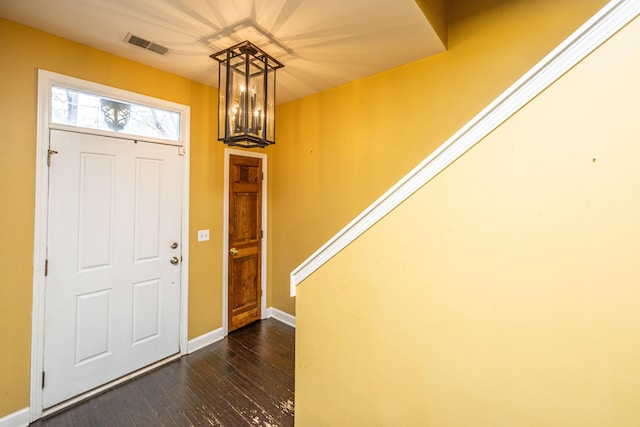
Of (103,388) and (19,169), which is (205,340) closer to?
(103,388)

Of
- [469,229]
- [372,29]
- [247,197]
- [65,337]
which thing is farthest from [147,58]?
[469,229]

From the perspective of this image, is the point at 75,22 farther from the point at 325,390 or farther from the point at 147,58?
the point at 325,390

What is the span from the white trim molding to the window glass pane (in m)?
2.28

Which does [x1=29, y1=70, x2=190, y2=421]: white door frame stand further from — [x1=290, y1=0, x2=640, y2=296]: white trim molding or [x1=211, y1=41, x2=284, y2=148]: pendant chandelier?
[x1=290, y1=0, x2=640, y2=296]: white trim molding

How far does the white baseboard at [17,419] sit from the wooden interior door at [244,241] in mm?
1650

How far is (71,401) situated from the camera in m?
2.10

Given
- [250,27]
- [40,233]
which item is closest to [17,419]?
[40,233]

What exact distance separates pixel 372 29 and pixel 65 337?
10.9 ft

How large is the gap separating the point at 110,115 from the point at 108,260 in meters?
1.25

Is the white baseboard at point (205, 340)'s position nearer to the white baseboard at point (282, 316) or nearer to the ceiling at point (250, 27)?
the white baseboard at point (282, 316)

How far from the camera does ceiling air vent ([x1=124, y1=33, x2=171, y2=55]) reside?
2.07 metres

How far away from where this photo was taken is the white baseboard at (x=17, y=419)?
1.83 meters

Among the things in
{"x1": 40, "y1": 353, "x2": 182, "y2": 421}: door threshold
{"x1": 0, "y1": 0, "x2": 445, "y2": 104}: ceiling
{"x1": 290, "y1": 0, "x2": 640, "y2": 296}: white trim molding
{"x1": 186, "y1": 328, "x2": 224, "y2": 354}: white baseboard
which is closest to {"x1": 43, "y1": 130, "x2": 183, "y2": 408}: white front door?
{"x1": 40, "y1": 353, "x2": 182, "y2": 421}: door threshold

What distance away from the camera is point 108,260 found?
232cm
